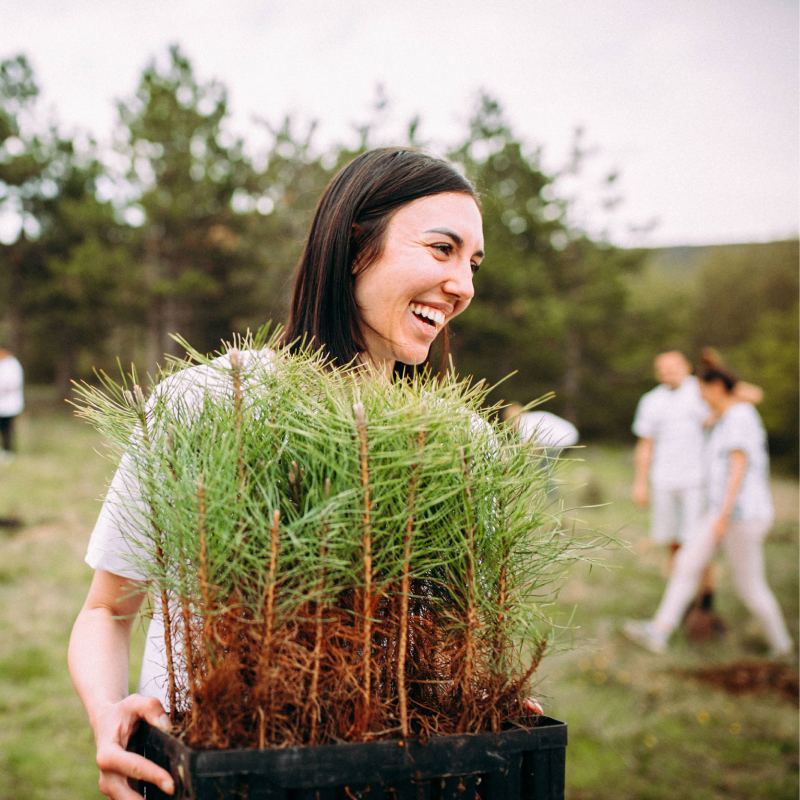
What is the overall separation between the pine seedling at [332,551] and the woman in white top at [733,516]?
459cm

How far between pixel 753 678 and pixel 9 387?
10.3 meters

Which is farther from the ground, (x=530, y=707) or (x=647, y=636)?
(x=530, y=707)

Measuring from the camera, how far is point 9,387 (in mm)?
9727

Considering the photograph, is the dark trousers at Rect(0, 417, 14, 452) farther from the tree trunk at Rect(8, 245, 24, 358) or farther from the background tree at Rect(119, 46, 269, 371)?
the tree trunk at Rect(8, 245, 24, 358)

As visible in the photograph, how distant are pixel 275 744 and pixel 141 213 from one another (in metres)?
17.6

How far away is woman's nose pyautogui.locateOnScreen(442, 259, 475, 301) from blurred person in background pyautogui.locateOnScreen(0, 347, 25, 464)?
405 inches

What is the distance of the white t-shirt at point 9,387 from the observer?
31.5ft

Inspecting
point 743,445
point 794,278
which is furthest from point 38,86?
point 794,278

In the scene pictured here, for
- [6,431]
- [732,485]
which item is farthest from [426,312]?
[6,431]

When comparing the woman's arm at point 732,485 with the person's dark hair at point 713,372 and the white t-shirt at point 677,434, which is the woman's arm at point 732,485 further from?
the white t-shirt at point 677,434

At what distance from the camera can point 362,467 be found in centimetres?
69

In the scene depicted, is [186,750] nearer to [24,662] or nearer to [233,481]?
[233,481]

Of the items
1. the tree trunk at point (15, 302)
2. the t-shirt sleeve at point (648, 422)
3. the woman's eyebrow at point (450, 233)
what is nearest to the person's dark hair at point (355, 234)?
the woman's eyebrow at point (450, 233)

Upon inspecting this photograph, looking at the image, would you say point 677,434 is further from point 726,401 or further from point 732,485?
point 732,485
